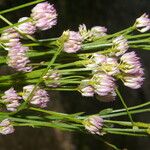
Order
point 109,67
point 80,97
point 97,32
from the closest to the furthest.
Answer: point 109,67, point 97,32, point 80,97

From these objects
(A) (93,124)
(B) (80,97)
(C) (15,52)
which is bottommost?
(A) (93,124)

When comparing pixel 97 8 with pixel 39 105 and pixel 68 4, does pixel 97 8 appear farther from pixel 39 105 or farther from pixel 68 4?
pixel 39 105

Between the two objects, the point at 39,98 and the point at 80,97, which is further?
the point at 80,97

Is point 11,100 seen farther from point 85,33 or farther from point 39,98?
point 85,33

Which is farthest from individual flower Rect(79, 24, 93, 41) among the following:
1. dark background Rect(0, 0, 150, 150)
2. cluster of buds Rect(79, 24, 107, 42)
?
dark background Rect(0, 0, 150, 150)

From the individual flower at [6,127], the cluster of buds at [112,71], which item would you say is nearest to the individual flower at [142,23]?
the cluster of buds at [112,71]

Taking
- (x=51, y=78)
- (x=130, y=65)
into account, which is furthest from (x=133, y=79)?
(x=51, y=78)

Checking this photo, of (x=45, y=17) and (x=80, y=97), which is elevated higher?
(x=80, y=97)

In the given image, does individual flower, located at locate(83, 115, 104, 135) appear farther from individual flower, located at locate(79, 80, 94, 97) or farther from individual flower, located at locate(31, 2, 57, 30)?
individual flower, located at locate(31, 2, 57, 30)

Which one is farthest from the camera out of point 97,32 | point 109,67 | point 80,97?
point 80,97
